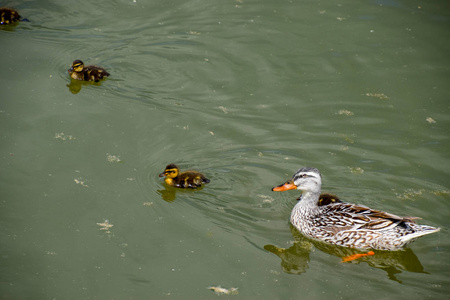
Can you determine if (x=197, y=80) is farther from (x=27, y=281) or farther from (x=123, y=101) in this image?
(x=27, y=281)

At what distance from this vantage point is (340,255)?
202 inches

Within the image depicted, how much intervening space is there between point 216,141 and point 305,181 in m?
1.39

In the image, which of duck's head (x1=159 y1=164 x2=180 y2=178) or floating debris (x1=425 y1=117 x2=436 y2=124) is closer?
duck's head (x1=159 y1=164 x2=180 y2=178)

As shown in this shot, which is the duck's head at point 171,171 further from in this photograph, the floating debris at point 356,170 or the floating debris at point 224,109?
the floating debris at point 356,170

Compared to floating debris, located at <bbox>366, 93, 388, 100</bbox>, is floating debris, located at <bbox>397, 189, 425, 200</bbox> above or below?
below

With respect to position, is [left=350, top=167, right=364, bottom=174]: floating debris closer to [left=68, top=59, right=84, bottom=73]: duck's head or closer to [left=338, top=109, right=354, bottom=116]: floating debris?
[left=338, top=109, right=354, bottom=116]: floating debris

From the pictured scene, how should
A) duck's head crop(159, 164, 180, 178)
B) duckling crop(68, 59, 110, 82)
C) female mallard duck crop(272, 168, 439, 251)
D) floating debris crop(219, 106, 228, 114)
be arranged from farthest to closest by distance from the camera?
duckling crop(68, 59, 110, 82), floating debris crop(219, 106, 228, 114), duck's head crop(159, 164, 180, 178), female mallard duck crop(272, 168, 439, 251)

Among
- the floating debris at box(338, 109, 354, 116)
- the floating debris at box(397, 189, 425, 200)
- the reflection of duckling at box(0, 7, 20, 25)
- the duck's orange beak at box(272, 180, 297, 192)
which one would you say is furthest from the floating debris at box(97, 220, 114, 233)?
the reflection of duckling at box(0, 7, 20, 25)

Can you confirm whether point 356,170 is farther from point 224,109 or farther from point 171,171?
point 171,171

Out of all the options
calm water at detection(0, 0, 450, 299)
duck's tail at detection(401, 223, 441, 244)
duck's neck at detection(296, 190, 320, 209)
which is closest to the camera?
calm water at detection(0, 0, 450, 299)

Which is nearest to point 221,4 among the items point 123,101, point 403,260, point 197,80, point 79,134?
point 197,80

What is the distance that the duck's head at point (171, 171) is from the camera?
5547 millimetres

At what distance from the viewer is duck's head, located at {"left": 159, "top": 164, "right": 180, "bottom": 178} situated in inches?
218

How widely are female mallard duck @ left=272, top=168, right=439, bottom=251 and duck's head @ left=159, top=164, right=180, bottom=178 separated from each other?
1057 mm
